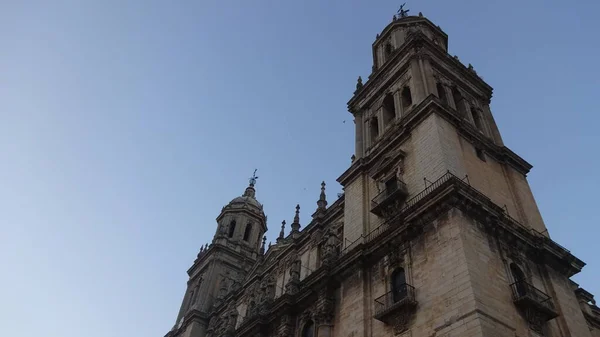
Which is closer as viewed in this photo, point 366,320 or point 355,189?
point 366,320

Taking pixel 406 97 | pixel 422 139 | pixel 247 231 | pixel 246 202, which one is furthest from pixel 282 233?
pixel 422 139

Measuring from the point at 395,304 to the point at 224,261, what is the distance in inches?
1079

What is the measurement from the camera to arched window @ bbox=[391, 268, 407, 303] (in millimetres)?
20008

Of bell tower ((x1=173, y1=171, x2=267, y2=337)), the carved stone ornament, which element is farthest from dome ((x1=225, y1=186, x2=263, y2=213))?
the carved stone ornament

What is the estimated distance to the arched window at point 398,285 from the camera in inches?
788

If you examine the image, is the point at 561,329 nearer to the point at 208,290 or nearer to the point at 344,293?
the point at 344,293

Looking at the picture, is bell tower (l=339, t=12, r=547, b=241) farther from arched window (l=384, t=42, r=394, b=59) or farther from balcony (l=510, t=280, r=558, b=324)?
balcony (l=510, t=280, r=558, b=324)

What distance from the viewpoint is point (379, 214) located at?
79.7ft

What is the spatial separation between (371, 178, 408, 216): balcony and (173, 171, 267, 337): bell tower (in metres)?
15.6

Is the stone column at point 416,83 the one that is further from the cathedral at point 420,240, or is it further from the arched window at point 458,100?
the arched window at point 458,100

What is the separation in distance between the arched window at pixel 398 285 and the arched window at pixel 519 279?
162 inches

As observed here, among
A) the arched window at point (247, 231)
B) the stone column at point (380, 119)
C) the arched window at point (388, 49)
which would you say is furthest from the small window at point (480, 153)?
the arched window at point (247, 231)

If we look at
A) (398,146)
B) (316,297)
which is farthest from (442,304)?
(398,146)

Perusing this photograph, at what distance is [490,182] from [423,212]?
582cm
